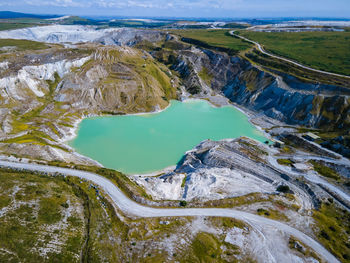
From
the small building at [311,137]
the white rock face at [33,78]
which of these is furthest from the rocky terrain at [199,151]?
the small building at [311,137]

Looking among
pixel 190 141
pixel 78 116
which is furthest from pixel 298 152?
pixel 78 116

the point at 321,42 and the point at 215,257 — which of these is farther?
the point at 321,42

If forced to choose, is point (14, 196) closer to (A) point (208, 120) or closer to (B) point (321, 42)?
(A) point (208, 120)

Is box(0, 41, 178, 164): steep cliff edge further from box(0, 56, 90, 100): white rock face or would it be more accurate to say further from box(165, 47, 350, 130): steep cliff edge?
box(165, 47, 350, 130): steep cliff edge

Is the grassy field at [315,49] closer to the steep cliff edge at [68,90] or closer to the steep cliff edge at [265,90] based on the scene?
the steep cliff edge at [265,90]

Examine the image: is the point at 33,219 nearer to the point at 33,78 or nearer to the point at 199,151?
the point at 199,151

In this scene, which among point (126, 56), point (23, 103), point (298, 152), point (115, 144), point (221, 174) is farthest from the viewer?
point (126, 56)

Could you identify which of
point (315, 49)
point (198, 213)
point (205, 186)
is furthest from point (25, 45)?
point (315, 49)
